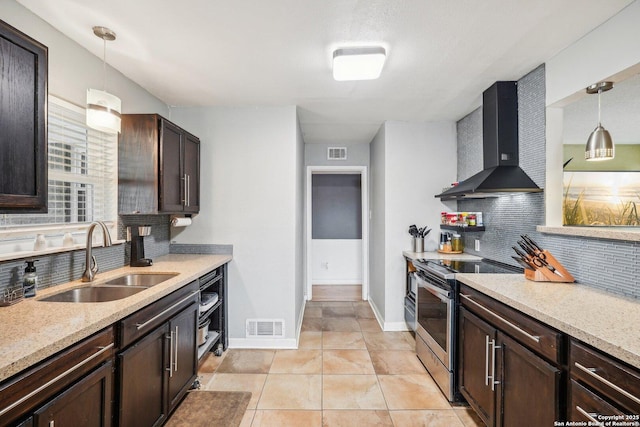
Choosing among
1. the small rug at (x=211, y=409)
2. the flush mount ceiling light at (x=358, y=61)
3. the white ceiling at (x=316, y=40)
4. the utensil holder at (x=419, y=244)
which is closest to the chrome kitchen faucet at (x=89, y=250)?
the small rug at (x=211, y=409)

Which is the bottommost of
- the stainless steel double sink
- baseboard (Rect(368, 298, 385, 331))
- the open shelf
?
baseboard (Rect(368, 298, 385, 331))

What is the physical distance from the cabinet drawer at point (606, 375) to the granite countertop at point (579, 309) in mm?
43

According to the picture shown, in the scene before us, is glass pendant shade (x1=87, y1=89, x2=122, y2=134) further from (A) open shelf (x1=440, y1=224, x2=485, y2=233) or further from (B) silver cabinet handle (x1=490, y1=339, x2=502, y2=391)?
(A) open shelf (x1=440, y1=224, x2=485, y2=233)

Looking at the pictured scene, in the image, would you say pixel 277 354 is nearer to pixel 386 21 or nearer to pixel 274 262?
pixel 274 262

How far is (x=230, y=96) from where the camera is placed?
9.22 ft

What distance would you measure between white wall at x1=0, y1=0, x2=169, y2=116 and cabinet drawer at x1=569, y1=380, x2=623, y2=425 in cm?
304

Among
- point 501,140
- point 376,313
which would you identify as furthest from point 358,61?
point 376,313

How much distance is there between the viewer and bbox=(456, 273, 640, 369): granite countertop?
1.04 metres

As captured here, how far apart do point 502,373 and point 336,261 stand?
412 centimetres

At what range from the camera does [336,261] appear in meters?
5.67

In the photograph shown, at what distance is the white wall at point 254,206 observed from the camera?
3.02m

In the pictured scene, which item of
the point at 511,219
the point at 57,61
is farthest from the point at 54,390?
the point at 511,219

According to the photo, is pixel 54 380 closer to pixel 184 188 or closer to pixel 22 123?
pixel 22 123

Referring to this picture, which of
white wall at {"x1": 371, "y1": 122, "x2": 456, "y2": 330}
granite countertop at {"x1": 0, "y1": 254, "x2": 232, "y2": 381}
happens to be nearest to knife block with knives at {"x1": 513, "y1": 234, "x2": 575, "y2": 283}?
white wall at {"x1": 371, "y1": 122, "x2": 456, "y2": 330}
